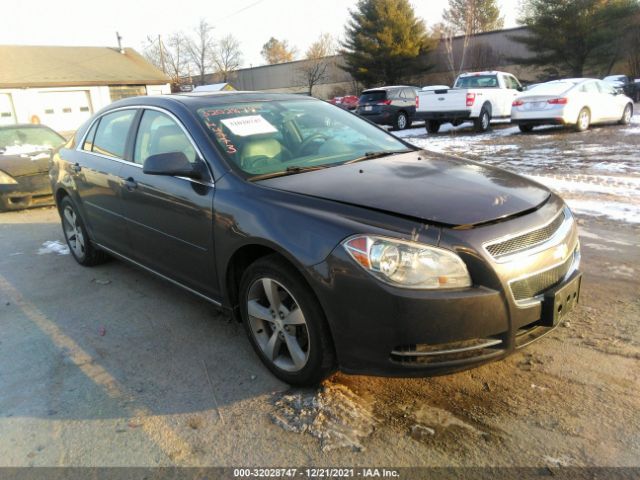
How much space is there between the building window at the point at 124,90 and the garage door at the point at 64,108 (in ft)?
6.23

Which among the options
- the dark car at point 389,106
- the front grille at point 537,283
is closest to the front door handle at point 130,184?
the front grille at point 537,283

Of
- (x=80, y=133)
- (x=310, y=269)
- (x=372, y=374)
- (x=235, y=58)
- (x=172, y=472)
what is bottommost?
(x=172, y=472)

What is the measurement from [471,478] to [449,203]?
1.28m

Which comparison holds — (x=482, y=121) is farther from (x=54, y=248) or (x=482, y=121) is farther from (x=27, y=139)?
(x=54, y=248)

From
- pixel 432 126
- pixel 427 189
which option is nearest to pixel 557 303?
pixel 427 189

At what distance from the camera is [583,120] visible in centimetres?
1342

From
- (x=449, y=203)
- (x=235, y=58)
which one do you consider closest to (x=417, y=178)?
(x=449, y=203)

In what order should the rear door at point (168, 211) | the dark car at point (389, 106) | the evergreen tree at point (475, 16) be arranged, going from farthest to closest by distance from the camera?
the evergreen tree at point (475, 16)
the dark car at point (389, 106)
the rear door at point (168, 211)

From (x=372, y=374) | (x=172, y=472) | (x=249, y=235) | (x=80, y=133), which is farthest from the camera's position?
(x=80, y=133)

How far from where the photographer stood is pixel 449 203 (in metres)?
2.61

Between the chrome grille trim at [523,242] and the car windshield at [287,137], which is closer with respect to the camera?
the chrome grille trim at [523,242]

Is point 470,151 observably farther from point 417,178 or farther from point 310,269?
point 310,269

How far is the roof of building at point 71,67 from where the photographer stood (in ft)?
114

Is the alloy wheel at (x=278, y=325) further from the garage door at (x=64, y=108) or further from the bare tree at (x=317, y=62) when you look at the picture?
the bare tree at (x=317, y=62)
